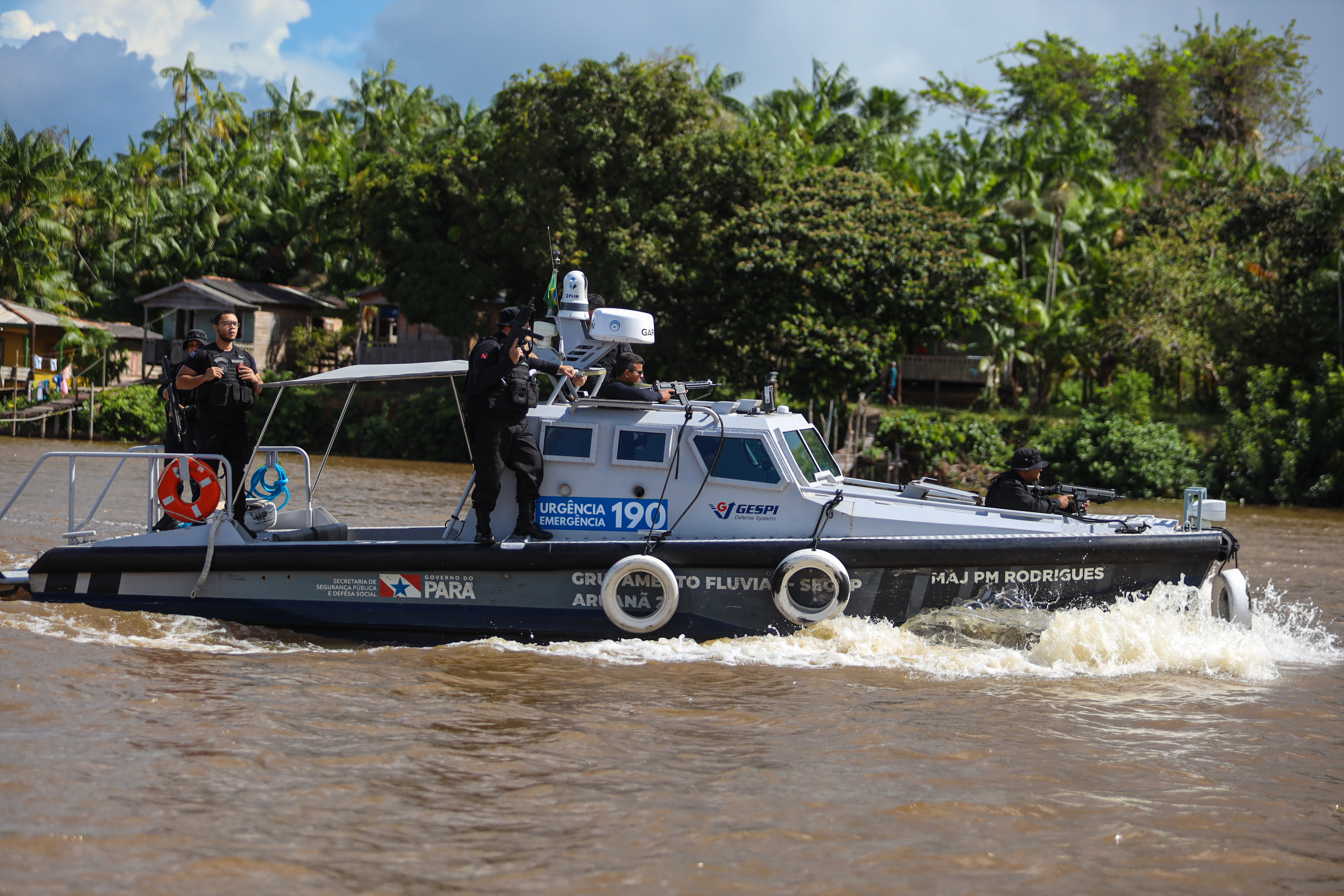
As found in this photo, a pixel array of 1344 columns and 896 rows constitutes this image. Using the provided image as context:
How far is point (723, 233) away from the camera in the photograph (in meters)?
25.7

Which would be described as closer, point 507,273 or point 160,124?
point 507,273

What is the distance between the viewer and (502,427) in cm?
772

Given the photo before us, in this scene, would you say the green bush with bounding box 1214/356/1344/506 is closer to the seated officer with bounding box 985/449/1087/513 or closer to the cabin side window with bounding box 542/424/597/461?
the seated officer with bounding box 985/449/1087/513

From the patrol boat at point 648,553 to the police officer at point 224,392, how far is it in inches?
6.9

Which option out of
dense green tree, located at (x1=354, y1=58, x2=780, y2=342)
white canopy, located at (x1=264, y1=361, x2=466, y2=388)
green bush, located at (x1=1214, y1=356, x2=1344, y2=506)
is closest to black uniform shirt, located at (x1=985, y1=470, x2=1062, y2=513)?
white canopy, located at (x1=264, y1=361, x2=466, y2=388)

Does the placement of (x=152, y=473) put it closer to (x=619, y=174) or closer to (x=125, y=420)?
(x=619, y=174)

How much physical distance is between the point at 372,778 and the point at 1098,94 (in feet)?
132

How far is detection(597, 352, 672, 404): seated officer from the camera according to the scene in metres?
8.00

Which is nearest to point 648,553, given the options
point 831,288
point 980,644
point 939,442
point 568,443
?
point 568,443

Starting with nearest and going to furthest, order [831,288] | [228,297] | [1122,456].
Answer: [1122,456] < [831,288] < [228,297]

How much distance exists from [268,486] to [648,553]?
3.30m

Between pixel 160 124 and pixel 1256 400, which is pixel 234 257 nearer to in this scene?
pixel 160 124

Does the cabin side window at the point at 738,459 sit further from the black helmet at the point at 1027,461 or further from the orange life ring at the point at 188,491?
the orange life ring at the point at 188,491

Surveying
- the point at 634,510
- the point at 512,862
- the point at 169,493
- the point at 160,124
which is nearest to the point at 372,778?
the point at 512,862
